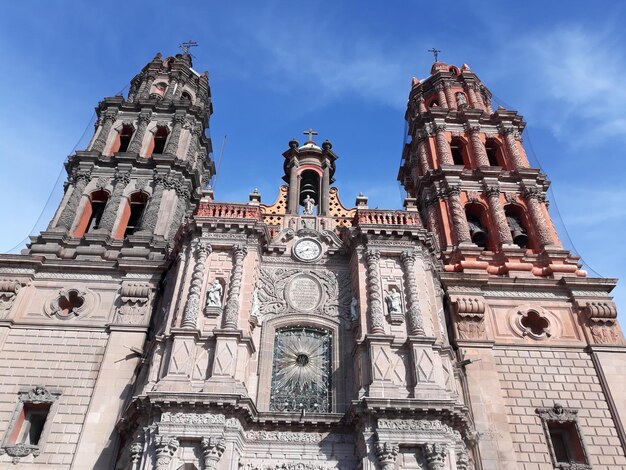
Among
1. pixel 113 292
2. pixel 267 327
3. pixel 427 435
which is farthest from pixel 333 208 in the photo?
pixel 427 435

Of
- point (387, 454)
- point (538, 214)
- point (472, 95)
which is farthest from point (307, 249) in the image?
point (472, 95)

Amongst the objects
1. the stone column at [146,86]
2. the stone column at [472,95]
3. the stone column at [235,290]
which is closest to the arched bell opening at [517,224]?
the stone column at [472,95]

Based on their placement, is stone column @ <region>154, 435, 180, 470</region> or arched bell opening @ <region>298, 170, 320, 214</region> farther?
arched bell opening @ <region>298, 170, 320, 214</region>

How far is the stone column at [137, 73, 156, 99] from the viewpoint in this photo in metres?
32.4

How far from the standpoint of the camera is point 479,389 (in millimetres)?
19375

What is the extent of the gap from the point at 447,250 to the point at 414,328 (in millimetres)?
7202

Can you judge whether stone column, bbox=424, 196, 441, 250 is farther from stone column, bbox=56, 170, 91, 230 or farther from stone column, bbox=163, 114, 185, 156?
stone column, bbox=56, 170, 91, 230

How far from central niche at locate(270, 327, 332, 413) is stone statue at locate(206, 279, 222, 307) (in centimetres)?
231

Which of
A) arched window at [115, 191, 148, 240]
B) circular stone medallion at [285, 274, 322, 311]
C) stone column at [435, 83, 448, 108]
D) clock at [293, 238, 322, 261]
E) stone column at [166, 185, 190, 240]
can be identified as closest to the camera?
circular stone medallion at [285, 274, 322, 311]

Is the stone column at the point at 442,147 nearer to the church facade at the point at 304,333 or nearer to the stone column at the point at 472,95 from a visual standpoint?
→ the church facade at the point at 304,333

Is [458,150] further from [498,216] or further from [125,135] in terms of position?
[125,135]

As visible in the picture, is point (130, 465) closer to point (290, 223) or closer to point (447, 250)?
point (290, 223)

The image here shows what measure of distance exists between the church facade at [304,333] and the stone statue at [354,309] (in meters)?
0.10

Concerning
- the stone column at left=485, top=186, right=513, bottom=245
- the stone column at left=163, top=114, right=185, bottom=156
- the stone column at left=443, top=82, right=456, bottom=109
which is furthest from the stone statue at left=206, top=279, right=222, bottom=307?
the stone column at left=443, top=82, right=456, bottom=109
